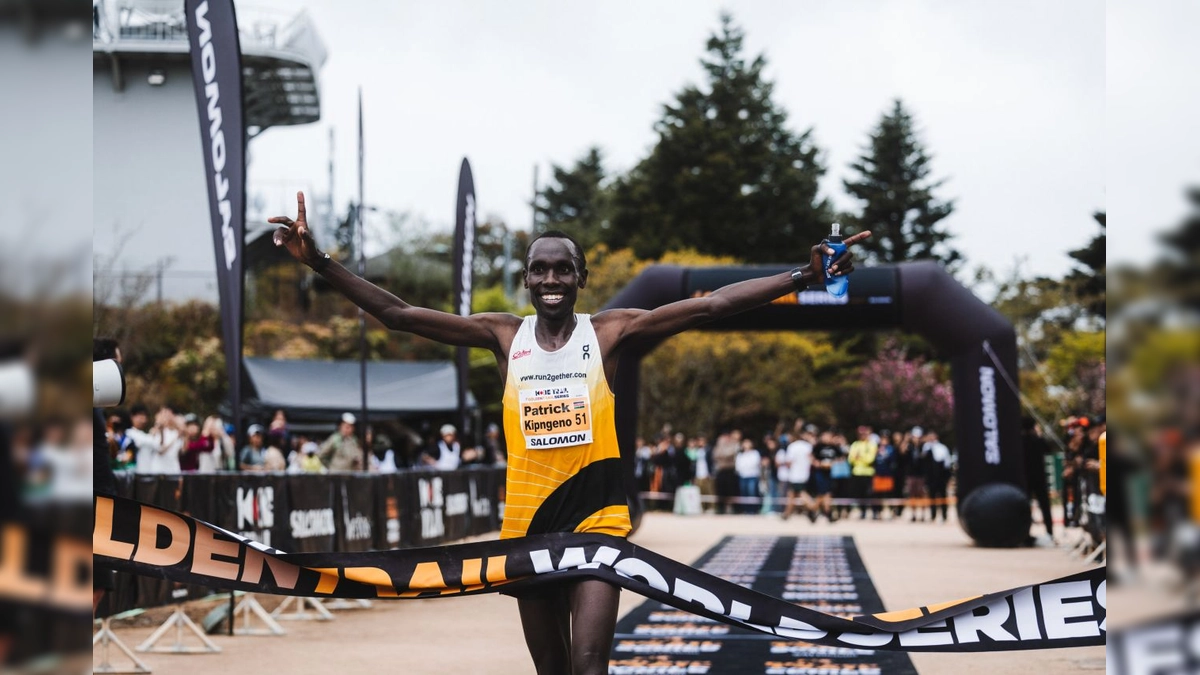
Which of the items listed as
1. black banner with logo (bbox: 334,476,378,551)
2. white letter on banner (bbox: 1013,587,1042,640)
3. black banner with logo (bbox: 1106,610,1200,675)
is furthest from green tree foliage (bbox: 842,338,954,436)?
black banner with logo (bbox: 1106,610,1200,675)

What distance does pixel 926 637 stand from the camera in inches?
176

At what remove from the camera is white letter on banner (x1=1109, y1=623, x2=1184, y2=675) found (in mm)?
1414

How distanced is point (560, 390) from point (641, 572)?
28.2 inches

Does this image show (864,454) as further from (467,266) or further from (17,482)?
(17,482)

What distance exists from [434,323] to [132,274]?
110ft

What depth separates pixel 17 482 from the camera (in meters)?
1.21

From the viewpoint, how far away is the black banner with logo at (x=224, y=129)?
11.8 m

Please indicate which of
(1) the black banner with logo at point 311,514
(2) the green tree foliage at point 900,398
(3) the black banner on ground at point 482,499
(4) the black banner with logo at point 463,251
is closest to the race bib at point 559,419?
(1) the black banner with logo at point 311,514

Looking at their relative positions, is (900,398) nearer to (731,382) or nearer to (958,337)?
(731,382)

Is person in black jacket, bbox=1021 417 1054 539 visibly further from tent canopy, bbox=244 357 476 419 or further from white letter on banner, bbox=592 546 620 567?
tent canopy, bbox=244 357 476 419

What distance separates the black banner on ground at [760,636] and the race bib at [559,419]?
4.22 ft

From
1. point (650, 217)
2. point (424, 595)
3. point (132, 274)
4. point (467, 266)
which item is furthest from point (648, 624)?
point (650, 217)

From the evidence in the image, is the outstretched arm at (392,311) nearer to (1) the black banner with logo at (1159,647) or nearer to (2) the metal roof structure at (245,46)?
(1) the black banner with logo at (1159,647)

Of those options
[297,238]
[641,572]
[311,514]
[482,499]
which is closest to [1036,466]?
[482,499]
